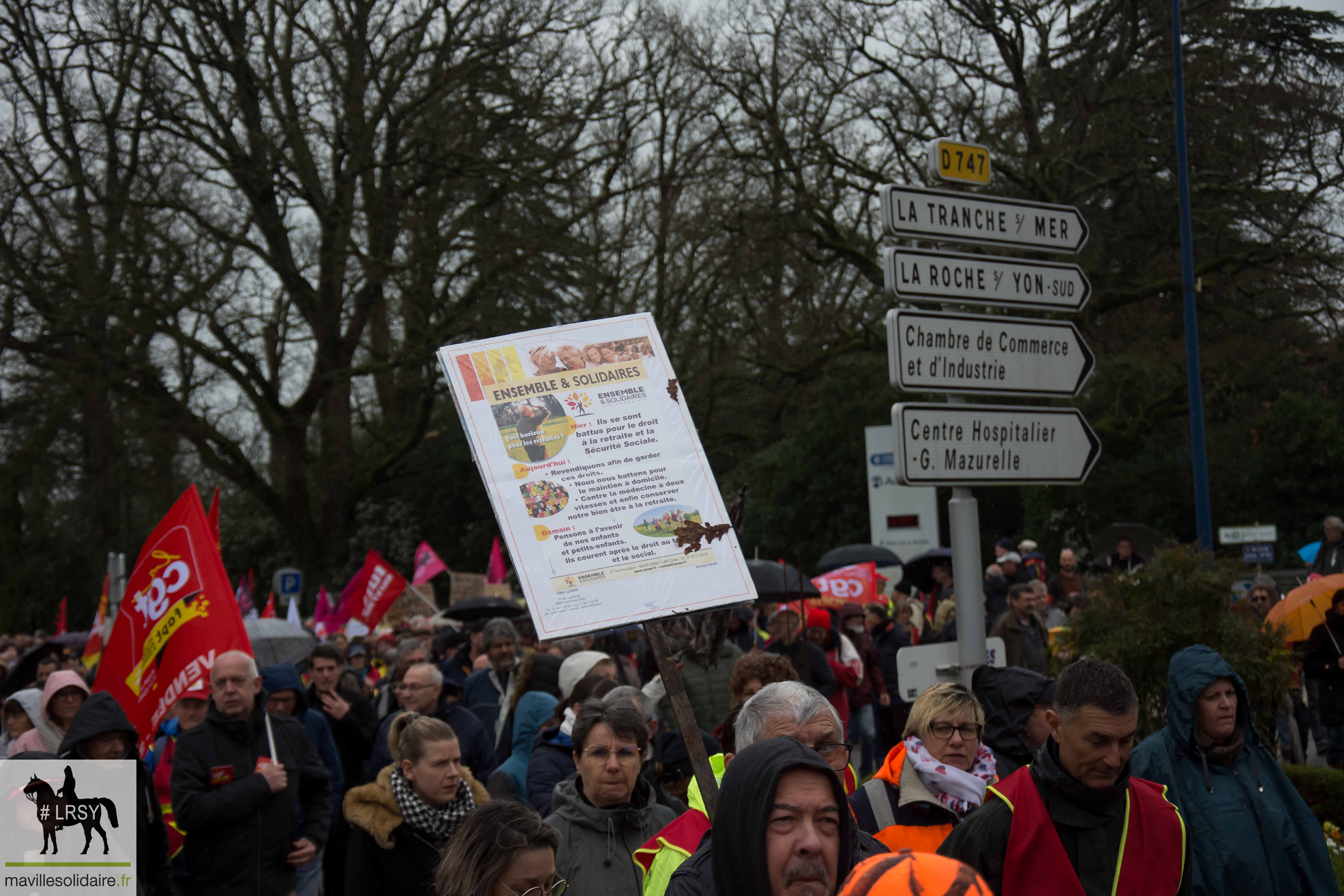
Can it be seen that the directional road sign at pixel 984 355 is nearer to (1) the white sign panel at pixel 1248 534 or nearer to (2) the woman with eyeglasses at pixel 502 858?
(2) the woman with eyeglasses at pixel 502 858

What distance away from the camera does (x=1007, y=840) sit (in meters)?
3.26

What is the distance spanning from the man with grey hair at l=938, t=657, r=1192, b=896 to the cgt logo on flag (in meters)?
1.95

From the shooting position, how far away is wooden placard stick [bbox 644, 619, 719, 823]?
364cm

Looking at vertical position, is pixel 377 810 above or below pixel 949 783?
below

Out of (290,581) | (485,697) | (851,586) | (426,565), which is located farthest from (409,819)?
(290,581)

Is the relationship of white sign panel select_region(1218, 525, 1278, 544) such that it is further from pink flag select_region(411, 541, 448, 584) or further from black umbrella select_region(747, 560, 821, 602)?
pink flag select_region(411, 541, 448, 584)

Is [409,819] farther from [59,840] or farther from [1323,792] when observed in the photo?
[1323,792]

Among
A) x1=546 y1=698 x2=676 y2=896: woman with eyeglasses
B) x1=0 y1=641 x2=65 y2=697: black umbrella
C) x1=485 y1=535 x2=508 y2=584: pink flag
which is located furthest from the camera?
x1=485 y1=535 x2=508 y2=584: pink flag

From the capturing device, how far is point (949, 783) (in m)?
3.98

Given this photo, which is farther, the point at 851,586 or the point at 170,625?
the point at 851,586

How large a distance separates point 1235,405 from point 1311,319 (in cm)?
174

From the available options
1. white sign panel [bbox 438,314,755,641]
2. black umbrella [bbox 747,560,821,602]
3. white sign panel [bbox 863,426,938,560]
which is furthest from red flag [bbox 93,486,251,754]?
white sign panel [bbox 863,426,938,560]

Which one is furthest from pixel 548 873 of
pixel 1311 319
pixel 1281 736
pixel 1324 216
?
pixel 1311 319

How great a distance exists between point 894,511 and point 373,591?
24.3 feet
